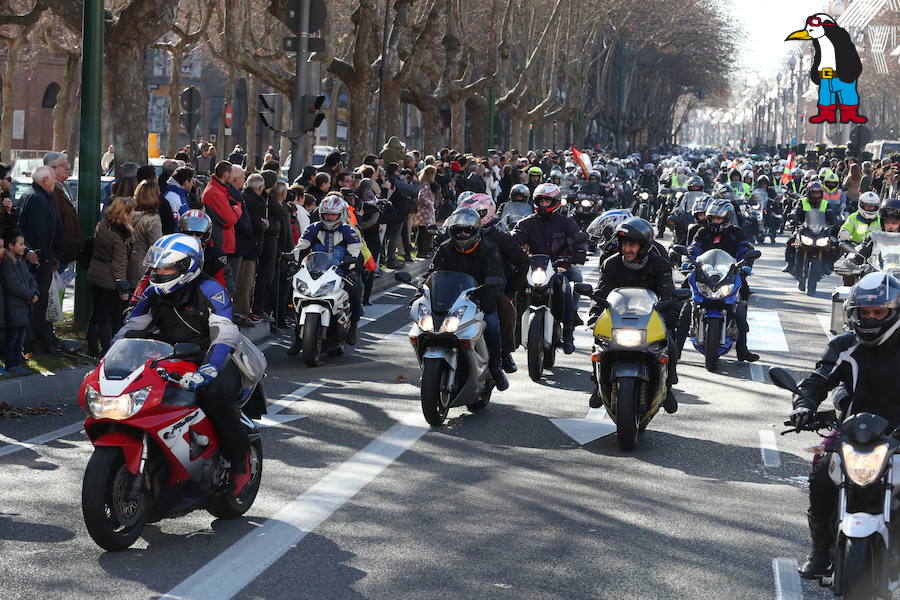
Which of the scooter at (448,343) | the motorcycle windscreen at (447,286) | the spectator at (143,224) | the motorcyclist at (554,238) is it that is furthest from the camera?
the motorcyclist at (554,238)

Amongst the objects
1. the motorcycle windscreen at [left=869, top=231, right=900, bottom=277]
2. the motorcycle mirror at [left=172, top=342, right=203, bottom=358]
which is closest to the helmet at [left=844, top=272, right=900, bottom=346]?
the motorcycle mirror at [left=172, top=342, right=203, bottom=358]

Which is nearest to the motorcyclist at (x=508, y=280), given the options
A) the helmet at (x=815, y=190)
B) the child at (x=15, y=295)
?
the child at (x=15, y=295)

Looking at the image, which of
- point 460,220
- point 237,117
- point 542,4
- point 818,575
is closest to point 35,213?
point 460,220

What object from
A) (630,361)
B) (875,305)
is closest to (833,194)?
(630,361)

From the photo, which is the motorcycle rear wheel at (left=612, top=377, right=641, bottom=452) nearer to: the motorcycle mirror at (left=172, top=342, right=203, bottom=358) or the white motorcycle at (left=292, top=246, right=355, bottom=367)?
the motorcycle mirror at (left=172, top=342, right=203, bottom=358)

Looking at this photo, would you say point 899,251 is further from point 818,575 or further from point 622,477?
point 818,575

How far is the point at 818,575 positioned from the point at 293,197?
1202 centimetres

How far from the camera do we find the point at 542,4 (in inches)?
2542

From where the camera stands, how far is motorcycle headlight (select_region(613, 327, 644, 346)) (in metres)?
10.7

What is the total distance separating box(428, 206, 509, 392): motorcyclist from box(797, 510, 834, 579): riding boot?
5.40m

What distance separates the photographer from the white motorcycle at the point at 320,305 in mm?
14727

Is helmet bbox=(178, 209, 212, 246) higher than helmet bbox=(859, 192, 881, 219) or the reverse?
the reverse

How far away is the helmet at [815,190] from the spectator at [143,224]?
40.6 feet

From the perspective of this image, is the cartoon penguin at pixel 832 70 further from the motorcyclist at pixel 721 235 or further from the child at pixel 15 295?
the child at pixel 15 295
